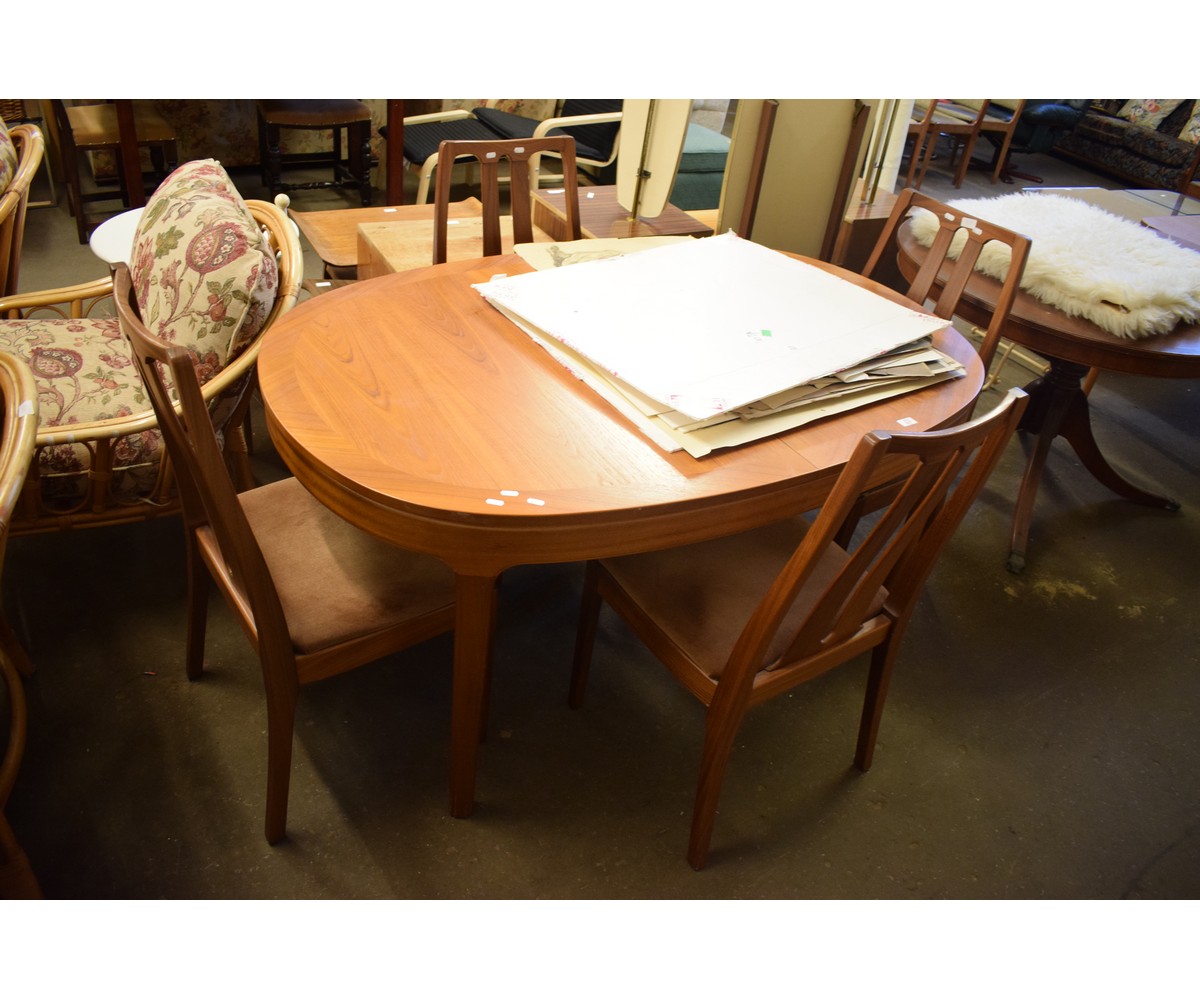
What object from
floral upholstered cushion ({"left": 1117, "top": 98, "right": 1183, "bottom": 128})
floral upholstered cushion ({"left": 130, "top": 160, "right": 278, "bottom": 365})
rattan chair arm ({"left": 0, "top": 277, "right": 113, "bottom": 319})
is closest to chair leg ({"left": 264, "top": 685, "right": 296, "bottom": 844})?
floral upholstered cushion ({"left": 130, "top": 160, "right": 278, "bottom": 365})

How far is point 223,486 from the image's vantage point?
3.71ft

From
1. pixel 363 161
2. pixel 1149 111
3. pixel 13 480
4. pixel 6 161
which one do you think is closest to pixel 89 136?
pixel 363 161

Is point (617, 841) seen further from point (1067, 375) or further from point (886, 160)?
point (886, 160)

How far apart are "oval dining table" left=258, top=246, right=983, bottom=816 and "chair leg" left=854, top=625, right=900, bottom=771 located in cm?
35

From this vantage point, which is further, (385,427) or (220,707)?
(220,707)

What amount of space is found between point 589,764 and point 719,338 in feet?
2.79

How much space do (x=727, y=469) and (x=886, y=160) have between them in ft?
6.35

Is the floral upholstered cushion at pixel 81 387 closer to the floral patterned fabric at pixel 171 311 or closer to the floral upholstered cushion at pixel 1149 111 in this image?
the floral patterned fabric at pixel 171 311

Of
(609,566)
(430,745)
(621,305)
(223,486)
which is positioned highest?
(621,305)

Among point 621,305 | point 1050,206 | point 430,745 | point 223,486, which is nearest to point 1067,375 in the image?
point 1050,206

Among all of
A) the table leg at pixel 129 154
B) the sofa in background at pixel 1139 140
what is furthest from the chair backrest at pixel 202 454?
the sofa in background at pixel 1139 140

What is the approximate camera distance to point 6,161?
2.06 meters

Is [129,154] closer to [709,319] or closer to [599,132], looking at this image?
[599,132]

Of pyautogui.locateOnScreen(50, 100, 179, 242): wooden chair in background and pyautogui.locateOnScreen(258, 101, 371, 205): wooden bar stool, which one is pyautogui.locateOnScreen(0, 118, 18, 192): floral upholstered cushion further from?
pyautogui.locateOnScreen(258, 101, 371, 205): wooden bar stool
